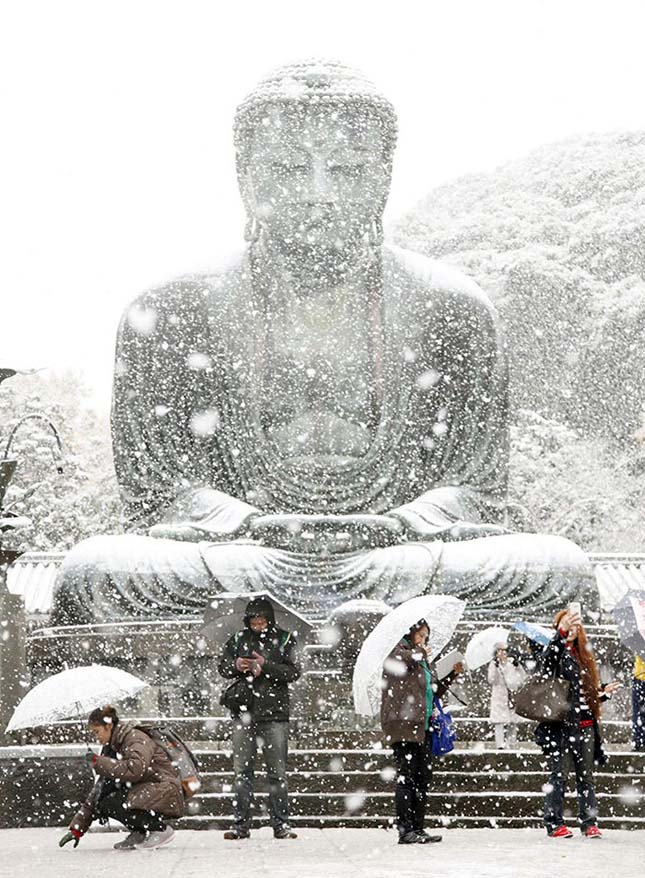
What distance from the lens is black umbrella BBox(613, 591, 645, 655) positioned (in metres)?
9.60

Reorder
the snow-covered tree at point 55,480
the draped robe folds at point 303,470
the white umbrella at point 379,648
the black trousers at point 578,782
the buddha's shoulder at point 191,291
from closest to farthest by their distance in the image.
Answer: the black trousers at point 578,782 < the white umbrella at point 379,648 < the draped robe folds at point 303,470 < the buddha's shoulder at point 191,291 < the snow-covered tree at point 55,480

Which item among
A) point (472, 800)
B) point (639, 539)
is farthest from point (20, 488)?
point (472, 800)

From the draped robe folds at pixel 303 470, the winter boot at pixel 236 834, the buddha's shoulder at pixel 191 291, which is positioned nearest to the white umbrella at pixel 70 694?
the winter boot at pixel 236 834

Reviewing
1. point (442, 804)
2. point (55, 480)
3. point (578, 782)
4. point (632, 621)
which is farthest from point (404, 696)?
point (55, 480)

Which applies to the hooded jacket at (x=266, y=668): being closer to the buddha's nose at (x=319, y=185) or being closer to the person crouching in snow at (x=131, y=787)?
the person crouching in snow at (x=131, y=787)

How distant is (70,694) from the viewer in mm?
8172

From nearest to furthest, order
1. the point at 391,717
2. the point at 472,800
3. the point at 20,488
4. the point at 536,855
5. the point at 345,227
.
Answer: the point at 536,855
the point at 391,717
the point at 472,800
the point at 345,227
the point at 20,488

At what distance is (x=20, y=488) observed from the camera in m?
25.8

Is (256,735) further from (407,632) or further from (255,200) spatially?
(255,200)

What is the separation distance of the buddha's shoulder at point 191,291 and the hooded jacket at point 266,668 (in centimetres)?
555

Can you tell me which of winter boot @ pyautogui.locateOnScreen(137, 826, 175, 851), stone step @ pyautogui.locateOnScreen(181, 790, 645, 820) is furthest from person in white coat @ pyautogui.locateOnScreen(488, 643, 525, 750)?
winter boot @ pyautogui.locateOnScreen(137, 826, 175, 851)

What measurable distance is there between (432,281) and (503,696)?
4224mm

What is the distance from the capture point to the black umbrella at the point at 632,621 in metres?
9.60

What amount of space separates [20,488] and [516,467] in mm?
7052
